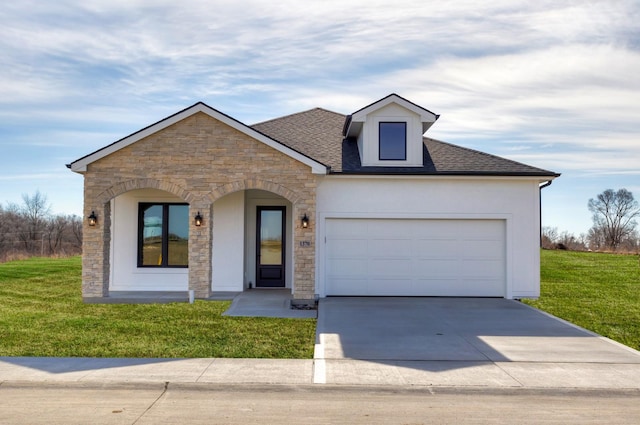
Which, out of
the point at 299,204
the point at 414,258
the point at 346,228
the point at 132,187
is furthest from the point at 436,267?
the point at 132,187

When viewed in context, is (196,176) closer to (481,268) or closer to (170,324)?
(170,324)

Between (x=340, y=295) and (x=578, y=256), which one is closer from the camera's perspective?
(x=340, y=295)

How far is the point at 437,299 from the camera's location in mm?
15070

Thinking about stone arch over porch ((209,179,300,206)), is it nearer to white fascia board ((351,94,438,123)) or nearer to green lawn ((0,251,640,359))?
green lawn ((0,251,640,359))

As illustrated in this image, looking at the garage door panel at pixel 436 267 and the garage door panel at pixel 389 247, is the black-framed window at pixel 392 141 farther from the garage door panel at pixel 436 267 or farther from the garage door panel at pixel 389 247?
the garage door panel at pixel 436 267

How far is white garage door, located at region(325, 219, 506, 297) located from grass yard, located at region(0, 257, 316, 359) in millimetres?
3738

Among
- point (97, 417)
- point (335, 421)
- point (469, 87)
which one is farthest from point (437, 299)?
point (97, 417)

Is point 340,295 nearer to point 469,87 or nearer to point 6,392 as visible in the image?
point 469,87

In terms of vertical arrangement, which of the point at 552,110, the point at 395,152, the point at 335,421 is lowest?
the point at 335,421

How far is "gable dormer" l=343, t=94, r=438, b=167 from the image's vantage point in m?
15.9

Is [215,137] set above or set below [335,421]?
above

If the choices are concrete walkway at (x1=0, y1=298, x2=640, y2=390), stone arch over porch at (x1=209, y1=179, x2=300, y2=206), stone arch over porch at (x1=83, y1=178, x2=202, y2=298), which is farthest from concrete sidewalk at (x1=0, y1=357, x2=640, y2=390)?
stone arch over porch at (x1=209, y1=179, x2=300, y2=206)

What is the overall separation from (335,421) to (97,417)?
8.86ft

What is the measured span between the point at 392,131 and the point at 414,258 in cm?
399
